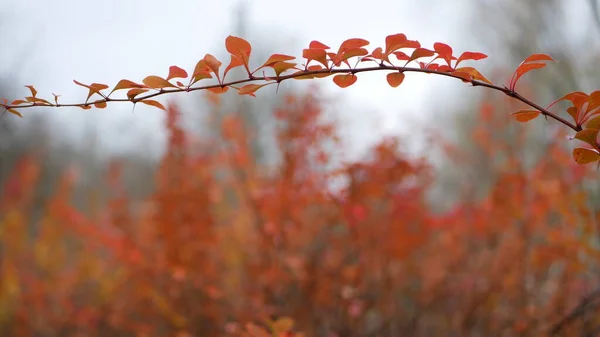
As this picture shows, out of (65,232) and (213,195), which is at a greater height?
(213,195)

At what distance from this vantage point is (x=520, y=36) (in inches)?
156

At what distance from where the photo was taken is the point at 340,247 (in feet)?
10.2

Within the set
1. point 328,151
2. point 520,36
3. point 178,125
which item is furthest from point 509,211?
point 178,125

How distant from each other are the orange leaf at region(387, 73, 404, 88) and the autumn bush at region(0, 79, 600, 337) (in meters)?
1.57

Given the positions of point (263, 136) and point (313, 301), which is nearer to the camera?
point (313, 301)

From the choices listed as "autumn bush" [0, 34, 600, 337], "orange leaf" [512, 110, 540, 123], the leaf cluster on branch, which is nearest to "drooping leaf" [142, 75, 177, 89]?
the leaf cluster on branch

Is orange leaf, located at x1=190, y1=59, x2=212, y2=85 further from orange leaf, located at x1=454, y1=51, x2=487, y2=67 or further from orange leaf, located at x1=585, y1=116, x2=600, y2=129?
orange leaf, located at x1=585, y1=116, x2=600, y2=129

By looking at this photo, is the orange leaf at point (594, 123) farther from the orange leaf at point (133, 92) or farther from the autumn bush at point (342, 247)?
the autumn bush at point (342, 247)

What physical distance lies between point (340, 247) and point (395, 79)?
223 cm

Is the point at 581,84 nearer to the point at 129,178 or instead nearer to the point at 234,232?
the point at 234,232

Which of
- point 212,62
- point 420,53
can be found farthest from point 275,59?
point 420,53

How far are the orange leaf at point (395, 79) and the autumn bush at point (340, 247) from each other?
61.7 inches

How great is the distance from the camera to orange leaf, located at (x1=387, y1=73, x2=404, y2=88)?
946 millimetres

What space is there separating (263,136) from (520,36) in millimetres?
2231
